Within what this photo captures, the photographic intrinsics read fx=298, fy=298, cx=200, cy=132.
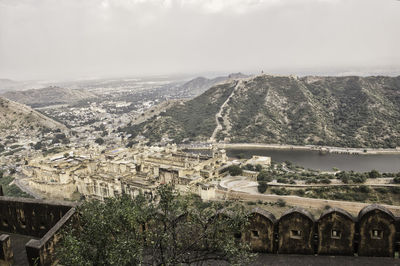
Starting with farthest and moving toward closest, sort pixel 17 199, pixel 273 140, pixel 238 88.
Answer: pixel 238 88
pixel 273 140
pixel 17 199

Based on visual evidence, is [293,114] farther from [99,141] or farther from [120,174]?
[120,174]

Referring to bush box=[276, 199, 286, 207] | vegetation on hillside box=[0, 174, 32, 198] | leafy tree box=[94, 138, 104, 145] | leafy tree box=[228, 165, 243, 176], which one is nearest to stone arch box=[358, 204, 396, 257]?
bush box=[276, 199, 286, 207]

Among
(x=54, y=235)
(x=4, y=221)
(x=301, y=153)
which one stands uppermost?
(x=54, y=235)

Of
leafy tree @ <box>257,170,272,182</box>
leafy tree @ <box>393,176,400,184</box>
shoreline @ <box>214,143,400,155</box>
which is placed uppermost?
leafy tree @ <box>393,176,400,184</box>

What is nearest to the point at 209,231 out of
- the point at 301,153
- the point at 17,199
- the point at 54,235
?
the point at 54,235

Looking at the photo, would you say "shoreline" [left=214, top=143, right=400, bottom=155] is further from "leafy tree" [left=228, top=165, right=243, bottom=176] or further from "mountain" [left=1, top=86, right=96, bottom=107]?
"mountain" [left=1, top=86, right=96, bottom=107]

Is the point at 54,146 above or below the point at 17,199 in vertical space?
below

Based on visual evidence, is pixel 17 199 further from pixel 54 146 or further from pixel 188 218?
pixel 54 146
